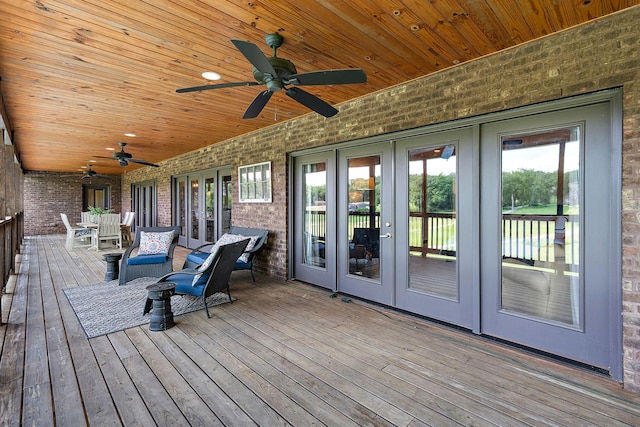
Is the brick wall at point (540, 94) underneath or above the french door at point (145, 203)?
above

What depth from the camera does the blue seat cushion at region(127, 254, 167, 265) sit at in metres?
4.80

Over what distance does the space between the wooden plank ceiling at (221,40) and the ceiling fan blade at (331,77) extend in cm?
39

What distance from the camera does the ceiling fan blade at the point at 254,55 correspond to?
73.1 inches

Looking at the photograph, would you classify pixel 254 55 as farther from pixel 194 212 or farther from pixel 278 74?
pixel 194 212

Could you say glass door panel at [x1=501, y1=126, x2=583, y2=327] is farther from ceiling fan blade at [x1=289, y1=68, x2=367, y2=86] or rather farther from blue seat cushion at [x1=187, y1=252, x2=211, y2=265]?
blue seat cushion at [x1=187, y1=252, x2=211, y2=265]

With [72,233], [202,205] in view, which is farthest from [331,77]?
[72,233]

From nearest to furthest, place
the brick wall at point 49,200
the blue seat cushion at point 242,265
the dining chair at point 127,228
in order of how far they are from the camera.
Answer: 1. the blue seat cushion at point 242,265
2. the dining chair at point 127,228
3. the brick wall at point 49,200

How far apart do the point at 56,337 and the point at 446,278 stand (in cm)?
381

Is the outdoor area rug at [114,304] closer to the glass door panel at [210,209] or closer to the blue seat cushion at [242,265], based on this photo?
the blue seat cushion at [242,265]

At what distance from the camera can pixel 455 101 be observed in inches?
124

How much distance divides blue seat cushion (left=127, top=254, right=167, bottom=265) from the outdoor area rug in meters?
0.34

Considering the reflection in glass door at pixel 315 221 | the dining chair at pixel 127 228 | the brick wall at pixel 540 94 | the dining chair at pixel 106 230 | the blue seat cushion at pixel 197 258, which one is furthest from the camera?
the dining chair at pixel 127 228

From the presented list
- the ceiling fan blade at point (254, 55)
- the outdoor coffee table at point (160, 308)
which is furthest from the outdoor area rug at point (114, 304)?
the ceiling fan blade at point (254, 55)

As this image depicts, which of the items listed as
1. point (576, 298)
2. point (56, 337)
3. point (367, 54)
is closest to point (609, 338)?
point (576, 298)
